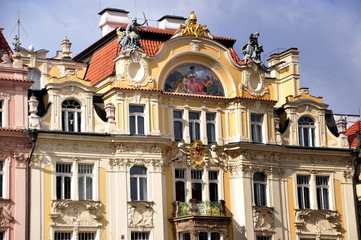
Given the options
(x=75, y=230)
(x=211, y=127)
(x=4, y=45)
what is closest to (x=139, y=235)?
(x=75, y=230)

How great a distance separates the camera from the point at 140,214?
173 feet

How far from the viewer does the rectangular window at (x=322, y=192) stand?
192 ft

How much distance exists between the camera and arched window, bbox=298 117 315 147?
2336 inches

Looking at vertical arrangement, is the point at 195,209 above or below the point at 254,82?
below

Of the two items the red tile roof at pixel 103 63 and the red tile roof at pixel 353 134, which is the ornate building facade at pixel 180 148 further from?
the red tile roof at pixel 353 134

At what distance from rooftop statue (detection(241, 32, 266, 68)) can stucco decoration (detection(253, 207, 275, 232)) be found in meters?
8.86

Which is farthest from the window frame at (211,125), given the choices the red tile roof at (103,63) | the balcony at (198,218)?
the red tile roof at (103,63)

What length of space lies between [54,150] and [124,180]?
165 inches

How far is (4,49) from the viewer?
55906 mm

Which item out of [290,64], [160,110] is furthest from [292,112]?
[160,110]

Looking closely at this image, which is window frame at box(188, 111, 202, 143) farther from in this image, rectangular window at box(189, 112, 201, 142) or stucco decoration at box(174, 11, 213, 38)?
stucco decoration at box(174, 11, 213, 38)

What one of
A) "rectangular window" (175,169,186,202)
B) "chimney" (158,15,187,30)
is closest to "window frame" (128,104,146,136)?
"rectangular window" (175,169,186,202)

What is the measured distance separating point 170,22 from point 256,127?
10039mm

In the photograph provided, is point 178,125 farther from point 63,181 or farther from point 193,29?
point 63,181
